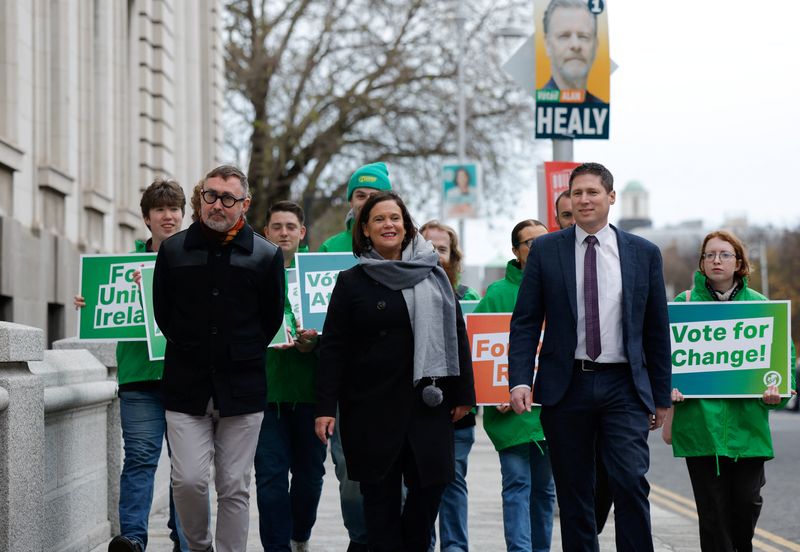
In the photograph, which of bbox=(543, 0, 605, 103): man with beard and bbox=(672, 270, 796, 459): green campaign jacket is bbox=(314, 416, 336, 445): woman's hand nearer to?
bbox=(672, 270, 796, 459): green campaign jacket

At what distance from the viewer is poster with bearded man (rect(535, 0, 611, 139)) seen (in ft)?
35.5

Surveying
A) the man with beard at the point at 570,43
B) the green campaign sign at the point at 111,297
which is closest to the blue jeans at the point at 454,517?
the green campaign sign at the point at 111,297

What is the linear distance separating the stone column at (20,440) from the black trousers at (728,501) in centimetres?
340

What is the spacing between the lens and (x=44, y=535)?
730 cm

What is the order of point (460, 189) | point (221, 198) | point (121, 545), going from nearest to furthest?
point (221, 198) < point (121, 545) < point (460, 189)

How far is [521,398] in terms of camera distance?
6.55m

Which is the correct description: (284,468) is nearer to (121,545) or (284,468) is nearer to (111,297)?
(121,545)

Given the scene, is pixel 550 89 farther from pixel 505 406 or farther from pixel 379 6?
pixel 379 6

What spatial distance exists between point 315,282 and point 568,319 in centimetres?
197

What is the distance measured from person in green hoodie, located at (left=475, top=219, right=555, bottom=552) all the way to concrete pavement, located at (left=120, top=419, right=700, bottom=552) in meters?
1.27

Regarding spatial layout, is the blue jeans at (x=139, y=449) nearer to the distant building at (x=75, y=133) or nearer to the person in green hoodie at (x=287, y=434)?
the person in green hoodie at (x=287, y=434)

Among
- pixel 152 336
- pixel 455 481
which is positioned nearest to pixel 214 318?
pixel 152 336

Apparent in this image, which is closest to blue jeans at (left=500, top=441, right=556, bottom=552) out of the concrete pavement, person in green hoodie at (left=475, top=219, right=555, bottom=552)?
person in green hoodie at (left=475, top=219, right=555, bottom=552)

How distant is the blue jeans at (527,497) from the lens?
786 cm
